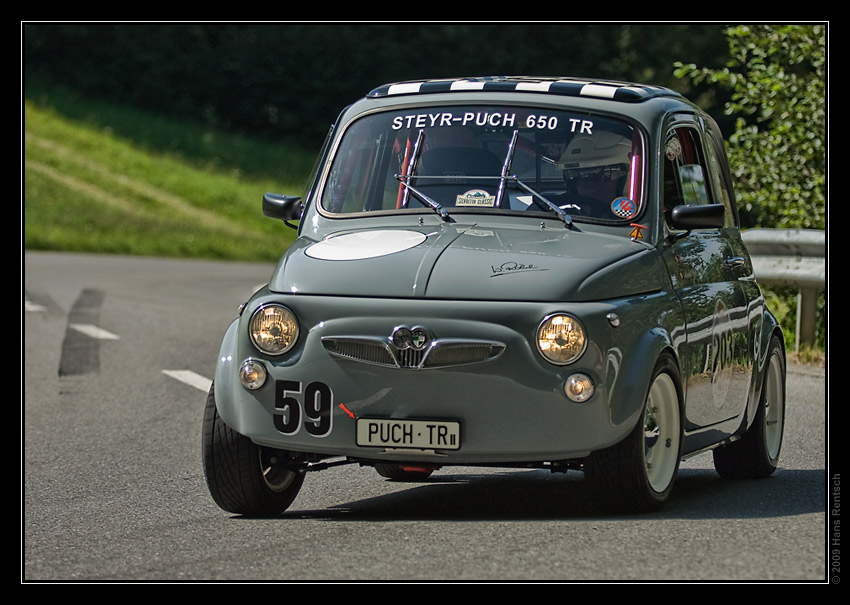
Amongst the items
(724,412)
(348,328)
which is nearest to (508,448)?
(348,328)

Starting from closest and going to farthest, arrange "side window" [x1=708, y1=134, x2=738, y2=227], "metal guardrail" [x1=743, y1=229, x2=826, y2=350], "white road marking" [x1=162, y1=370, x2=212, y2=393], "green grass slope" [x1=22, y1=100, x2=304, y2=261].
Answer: "side window" [x1=708, y1=134, x2=738, y2=227], "white road marking" [x1=162, y1=370, x2=212, y2=393], "metal guardrail" [x1=743, y1=229, x2=826, y2=350], "green grass slope" [x1=22, y1=100, x2=304, y2=261]

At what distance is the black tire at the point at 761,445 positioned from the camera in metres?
7.86

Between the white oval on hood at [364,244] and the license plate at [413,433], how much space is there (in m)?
0.70

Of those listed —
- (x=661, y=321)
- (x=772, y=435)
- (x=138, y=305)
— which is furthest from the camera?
(x=138, y=305)

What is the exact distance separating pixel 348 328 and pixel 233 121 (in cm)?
4735

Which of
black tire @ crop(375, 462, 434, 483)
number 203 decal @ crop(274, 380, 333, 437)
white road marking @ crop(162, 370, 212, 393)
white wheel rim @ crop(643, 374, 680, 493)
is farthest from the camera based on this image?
white road marking @ crop(162, 370, 212, 393)

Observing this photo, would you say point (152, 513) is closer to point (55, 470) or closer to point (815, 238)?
point (55, 470)

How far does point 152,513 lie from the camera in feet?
23.4

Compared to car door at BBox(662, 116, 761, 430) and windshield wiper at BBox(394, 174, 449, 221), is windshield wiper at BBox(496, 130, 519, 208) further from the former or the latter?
car door at BBox(662, 116, 761, 430)

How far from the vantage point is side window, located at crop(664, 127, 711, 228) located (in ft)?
23.8

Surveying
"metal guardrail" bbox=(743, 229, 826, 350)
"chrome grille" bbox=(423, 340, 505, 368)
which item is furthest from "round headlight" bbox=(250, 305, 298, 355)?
"metal guardrail" bbox=(743, 229, 826, 350)

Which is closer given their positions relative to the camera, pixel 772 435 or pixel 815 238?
pixel 772 435

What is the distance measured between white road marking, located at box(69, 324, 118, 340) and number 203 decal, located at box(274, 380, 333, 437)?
30.0 feet

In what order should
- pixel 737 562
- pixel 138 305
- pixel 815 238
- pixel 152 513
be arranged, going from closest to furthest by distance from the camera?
1. pixel 737 562
2. pixel 152 513
3. pixel 815 238
4. pixel 138 305
